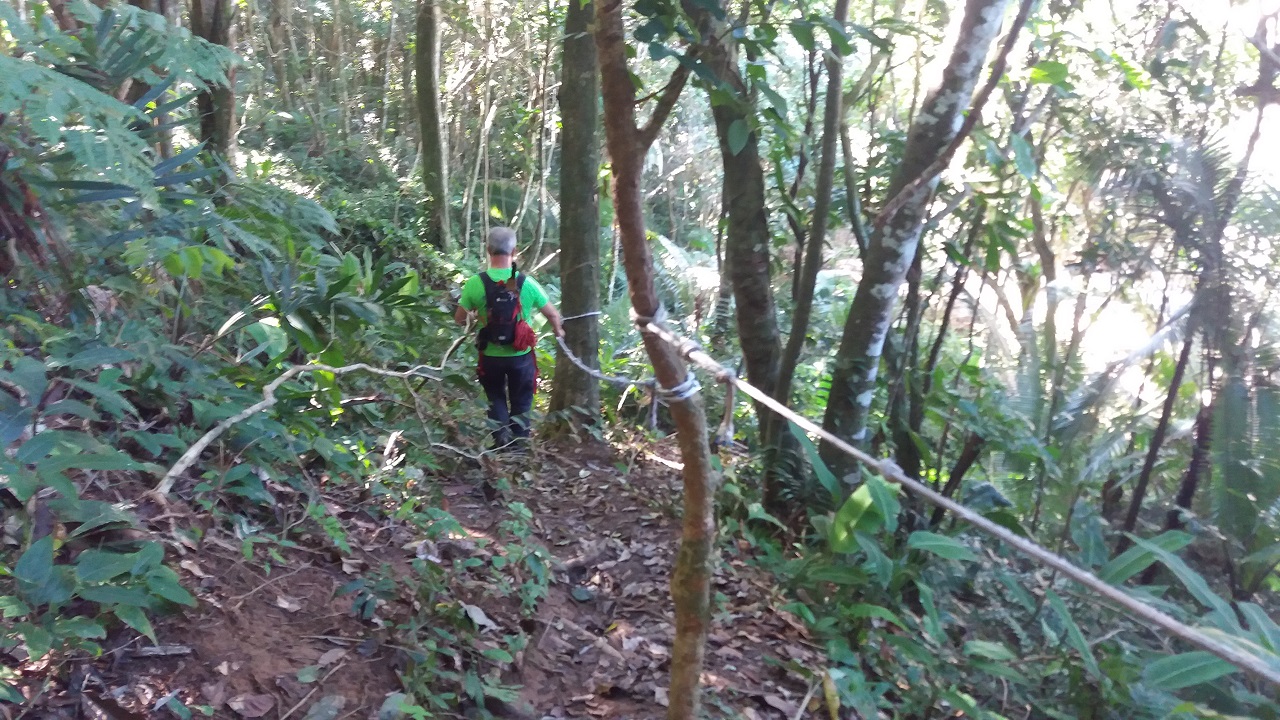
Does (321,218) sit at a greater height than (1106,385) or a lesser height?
greater

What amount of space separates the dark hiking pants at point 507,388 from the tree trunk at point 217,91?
2.30 metres

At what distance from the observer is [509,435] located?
5672mm

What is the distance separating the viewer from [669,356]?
2.26 m

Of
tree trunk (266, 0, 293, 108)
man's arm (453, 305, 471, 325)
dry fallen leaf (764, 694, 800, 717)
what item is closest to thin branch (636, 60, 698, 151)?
dry fallen leaf (764, 694, 800, 717)

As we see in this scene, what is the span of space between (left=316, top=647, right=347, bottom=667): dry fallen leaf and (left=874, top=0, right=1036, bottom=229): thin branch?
3.03 meters

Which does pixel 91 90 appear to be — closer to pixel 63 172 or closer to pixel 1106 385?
pixel 63 172

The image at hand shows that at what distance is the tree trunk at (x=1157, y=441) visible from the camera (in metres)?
4.47

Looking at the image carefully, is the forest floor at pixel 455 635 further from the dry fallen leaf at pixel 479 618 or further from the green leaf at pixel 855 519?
the green leaf at pixel 855 519

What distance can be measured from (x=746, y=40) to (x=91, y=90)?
2133 millimetres

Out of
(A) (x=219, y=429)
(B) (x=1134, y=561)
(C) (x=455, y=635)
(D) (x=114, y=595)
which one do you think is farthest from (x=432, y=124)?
(B) (x=1134, y=561)

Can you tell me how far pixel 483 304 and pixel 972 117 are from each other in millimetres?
3247

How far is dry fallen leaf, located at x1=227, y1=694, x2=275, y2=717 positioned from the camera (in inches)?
103

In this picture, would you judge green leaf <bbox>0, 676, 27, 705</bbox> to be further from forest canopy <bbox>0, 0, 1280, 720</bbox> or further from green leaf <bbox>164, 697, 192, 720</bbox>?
green leaf <bbox>164, 697, 192, 720</bbox>

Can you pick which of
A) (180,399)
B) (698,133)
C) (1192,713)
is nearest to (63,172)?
(180,399)
